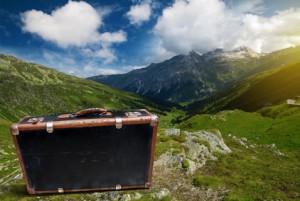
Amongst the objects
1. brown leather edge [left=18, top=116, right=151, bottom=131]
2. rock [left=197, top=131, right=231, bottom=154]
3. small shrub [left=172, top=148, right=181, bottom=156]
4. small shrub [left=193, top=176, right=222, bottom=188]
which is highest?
brown leather edge [left=18, top=116, right=151, bottom=131]

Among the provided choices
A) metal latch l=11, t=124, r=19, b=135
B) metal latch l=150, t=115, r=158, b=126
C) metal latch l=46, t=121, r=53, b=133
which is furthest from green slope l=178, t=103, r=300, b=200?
metal latch l=11, t=124, r=19, b=135

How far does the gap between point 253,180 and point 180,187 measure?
18.9 feet

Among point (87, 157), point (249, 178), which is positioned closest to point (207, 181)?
point (249, 178)

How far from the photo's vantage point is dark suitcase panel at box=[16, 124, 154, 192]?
405 inches

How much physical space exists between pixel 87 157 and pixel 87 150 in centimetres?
34

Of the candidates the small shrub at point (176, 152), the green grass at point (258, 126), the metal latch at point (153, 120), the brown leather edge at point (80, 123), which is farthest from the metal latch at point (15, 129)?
the green grass at point (258, 126)

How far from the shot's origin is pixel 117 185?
11242mm

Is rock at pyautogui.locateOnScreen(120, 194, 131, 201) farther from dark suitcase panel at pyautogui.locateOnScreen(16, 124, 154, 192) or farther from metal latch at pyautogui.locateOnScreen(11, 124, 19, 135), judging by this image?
metal latch at pyautogui.locateOnScreen(11, 124, 19, 135)

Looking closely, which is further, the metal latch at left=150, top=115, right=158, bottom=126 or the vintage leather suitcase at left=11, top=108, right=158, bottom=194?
the metal latch at left=150, top=115, right=158, bottom=126

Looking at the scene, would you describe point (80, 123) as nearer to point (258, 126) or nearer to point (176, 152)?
point (176, 152)

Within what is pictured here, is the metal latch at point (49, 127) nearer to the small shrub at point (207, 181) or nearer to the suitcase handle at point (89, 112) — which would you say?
the suitcase handle at point (89, 112)

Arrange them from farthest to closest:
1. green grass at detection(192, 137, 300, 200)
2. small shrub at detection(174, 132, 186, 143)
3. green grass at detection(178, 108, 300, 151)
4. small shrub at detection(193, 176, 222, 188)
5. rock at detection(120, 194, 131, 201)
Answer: green grass at detection(178, 108, 300, 151), small shrub at detection(174, 132, 186, 143), small shrub at detection(193, 176, 222, 188), green grass at detection(192, 137, 300, 200), rock at detection(120, 194, 131, 201)

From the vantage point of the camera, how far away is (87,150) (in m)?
10.6

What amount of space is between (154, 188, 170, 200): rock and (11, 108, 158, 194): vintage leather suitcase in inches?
232
